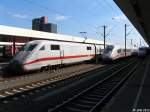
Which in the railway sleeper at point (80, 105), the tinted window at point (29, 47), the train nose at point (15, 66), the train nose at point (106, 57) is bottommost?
the railway sleeper at point (80, 105)

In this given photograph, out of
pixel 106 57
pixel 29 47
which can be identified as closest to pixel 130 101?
pixel 29 47

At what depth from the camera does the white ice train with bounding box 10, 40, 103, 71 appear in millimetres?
24469

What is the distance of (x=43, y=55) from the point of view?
26.2 metres

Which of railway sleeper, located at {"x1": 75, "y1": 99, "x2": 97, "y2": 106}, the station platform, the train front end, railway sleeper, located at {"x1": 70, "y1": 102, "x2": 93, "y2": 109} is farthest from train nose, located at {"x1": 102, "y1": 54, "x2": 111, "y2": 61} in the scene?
railway sleeper, located at {"x1": 70, "y1": 102, "x2": 93, "y2": 109}

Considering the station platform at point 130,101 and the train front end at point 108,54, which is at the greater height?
the train front end at point 108,54

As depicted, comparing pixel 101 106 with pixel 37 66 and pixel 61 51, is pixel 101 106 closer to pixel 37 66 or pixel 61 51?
pixel 37 66

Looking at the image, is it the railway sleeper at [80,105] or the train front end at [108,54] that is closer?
the railway sleeper at [80,105]

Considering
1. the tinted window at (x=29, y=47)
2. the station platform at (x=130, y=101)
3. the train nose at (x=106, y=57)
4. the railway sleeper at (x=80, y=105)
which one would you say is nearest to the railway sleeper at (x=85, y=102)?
the railway sleeper at (x=80, y=105)

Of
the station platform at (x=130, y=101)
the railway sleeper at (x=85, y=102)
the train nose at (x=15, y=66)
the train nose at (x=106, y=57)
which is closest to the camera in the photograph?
the station platform at (x=130, y=101)

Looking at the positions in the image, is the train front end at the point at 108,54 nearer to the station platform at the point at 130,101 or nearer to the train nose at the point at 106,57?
the train nose at the point at 106,57

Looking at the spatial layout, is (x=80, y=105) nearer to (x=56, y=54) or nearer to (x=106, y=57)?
(x=56, y=54)

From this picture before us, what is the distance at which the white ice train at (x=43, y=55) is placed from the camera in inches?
963

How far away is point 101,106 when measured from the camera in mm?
11672

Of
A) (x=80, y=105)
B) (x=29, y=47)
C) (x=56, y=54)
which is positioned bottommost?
(x=80, y=105)
